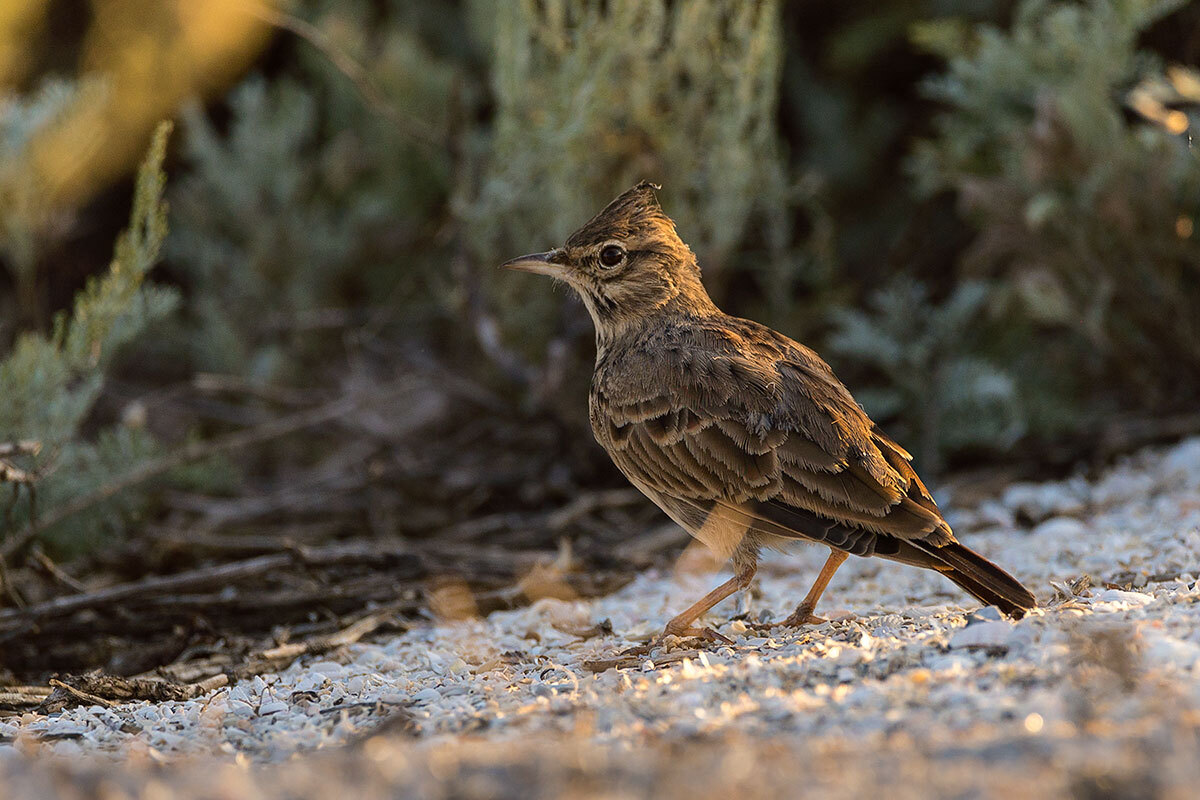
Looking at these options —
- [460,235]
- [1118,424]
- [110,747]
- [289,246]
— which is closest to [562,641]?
[110,747]

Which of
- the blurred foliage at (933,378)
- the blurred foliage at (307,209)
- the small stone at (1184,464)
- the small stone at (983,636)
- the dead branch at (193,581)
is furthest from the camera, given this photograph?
the blurred foliage at (307,209)

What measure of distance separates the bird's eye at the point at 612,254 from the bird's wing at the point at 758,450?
45 cm

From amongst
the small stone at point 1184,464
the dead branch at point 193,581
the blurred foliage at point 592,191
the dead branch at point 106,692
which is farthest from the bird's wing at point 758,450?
the small stone at point 1184,464

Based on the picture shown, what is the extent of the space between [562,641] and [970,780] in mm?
2120

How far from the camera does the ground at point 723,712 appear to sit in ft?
6.15

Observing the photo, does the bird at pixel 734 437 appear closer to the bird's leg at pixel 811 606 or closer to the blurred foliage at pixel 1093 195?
the bird's leg at pixel 811 606

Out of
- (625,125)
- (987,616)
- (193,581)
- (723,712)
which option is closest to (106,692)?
(193,581)

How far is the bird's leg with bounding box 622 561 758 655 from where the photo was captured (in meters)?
3.47

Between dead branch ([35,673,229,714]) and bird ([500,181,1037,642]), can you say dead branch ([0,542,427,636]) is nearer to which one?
dead branch ([35,673,229,714])

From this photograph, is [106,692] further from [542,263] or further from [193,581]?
[542,263]

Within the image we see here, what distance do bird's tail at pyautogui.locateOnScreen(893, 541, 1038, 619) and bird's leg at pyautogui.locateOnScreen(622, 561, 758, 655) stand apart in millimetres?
564

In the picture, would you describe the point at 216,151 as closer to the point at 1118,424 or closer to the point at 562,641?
the point at 562,641

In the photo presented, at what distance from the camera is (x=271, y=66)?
8359mm

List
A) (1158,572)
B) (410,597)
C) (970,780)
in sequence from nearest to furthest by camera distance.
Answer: (970,780) → (1158,572) → (410,597)
